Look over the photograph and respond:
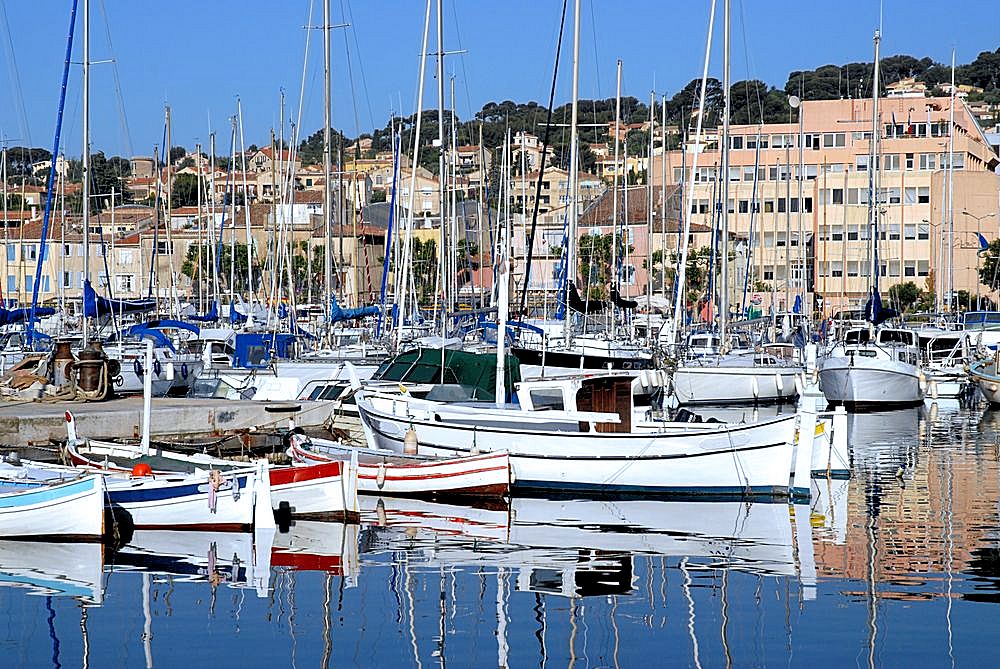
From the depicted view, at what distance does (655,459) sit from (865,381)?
23.0 metres

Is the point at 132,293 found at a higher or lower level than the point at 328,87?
lower

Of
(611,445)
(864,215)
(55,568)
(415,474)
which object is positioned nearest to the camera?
(55,568)

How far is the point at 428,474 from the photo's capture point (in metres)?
22.4

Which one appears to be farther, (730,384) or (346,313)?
(346,313)

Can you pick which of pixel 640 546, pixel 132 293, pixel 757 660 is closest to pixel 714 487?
pixel 640 546

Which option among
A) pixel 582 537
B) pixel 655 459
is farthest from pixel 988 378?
pixel 582 537

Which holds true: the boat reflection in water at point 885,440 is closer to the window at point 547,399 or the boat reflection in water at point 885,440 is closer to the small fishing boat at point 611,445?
the small fishing boat at point 611,445

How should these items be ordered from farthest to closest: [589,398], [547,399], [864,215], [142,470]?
[864,215] < [547,399] < [589,398] < [142,470]

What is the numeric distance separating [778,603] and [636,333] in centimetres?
3790

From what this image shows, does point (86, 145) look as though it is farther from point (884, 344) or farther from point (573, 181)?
point (884, 344)

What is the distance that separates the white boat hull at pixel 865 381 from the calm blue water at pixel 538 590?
70.8 ft

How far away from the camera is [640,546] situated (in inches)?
734

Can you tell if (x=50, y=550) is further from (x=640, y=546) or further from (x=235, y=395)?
(x=235, y=395)

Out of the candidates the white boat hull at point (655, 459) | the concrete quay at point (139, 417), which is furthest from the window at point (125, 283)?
the white boat hull at point (655, 459)
